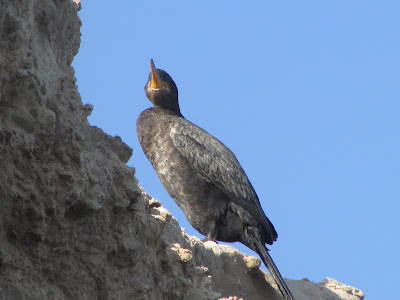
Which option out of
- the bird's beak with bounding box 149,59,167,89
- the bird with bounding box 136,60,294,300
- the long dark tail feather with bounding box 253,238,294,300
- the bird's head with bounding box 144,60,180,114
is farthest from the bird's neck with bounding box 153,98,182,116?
the long dark tail feather with bounding box 253,238,294,300

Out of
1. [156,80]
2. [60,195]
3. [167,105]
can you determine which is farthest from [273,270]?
[60,195]

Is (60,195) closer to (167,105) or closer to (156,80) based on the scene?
(167,105)

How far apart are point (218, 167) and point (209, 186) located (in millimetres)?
218

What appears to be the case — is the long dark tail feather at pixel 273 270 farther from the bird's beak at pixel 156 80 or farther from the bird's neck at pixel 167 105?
the bird's beak at pixel 156 80

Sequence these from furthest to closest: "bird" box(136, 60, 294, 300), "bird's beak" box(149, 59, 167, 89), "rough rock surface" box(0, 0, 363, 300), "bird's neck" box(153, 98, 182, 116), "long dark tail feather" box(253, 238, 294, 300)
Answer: "bird's beak" box(149, 59, 167, 89), "bird's neck" box(153, 98, 182, 116), "bird" box(136, 60, 294, 300), "long dark tail feather" box(253, 238, 294, 300), "rough rock surface" box(0, 0, 363, 300)

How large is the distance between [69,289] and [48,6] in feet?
4.73

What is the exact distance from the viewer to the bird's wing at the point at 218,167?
9008 mm

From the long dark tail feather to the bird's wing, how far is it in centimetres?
28

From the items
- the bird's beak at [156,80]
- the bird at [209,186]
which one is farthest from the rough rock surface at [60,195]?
the bird's beak at [156,80]

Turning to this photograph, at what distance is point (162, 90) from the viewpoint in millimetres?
10211

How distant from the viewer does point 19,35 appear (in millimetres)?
4000

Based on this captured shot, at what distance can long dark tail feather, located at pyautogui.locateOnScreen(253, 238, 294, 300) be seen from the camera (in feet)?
24.0

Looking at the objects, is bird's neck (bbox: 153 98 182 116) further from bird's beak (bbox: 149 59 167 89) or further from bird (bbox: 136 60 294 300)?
bird (bbox: 136 60 294 300)

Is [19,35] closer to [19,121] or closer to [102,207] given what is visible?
[19,121]
